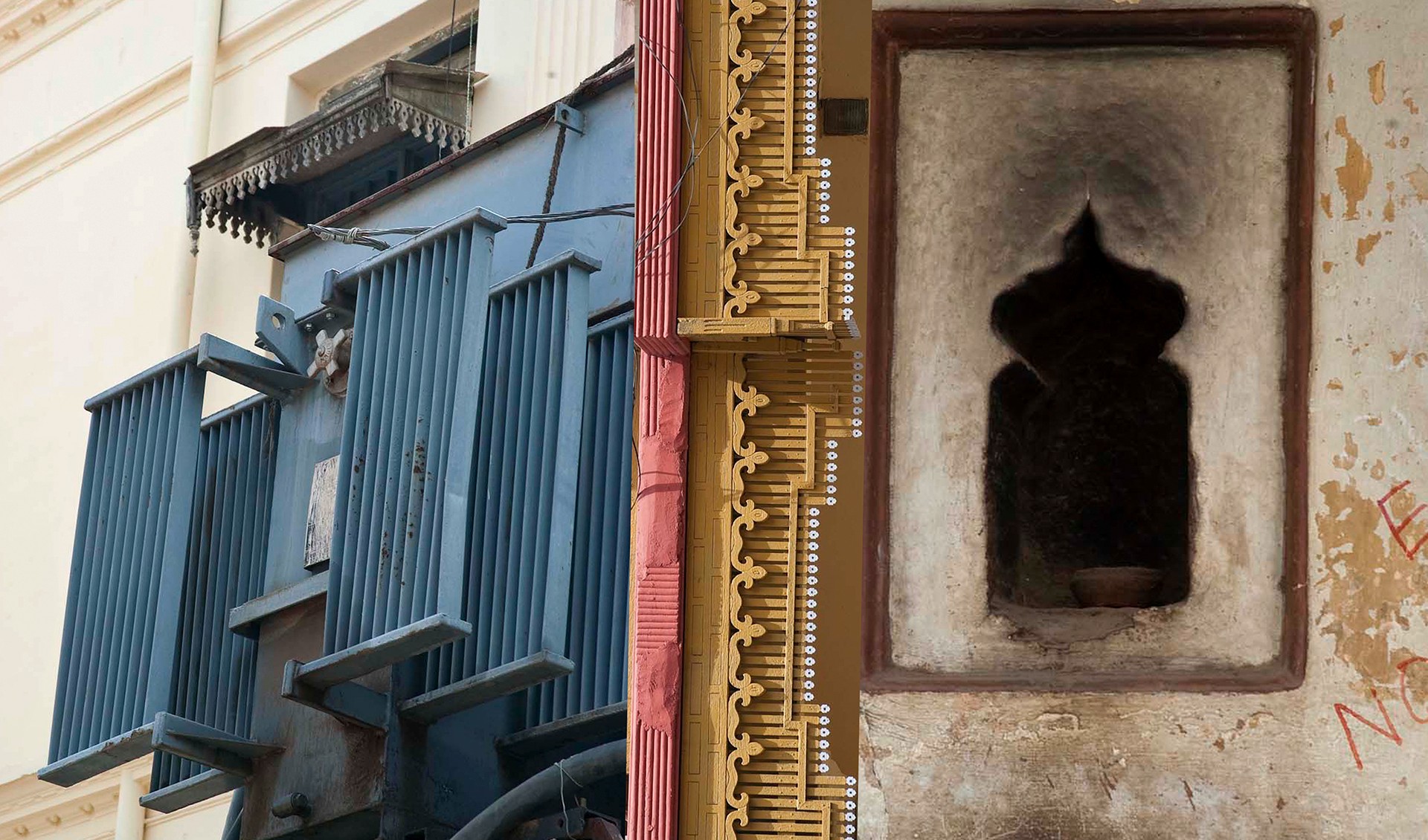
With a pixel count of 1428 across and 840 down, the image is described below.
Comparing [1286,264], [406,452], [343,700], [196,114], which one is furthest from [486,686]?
[196,114]

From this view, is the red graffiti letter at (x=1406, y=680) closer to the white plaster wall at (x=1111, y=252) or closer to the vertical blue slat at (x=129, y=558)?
the white plaster wall at (x=1111, y=252)

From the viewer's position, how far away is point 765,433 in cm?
645

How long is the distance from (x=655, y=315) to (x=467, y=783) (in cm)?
273

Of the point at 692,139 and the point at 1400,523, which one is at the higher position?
the point at 692,139

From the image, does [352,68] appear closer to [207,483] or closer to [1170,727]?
[207,483]

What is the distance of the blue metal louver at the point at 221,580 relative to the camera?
9.27 metres

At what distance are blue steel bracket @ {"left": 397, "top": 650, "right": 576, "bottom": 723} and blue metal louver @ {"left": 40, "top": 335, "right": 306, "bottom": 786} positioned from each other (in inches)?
33.3

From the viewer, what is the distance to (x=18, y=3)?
13.9m

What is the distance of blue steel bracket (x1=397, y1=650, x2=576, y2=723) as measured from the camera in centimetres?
806

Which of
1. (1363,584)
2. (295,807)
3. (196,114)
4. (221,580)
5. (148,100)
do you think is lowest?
(295,807)

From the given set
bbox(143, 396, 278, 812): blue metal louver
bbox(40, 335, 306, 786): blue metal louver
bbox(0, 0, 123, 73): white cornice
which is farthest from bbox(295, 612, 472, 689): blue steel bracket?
bbox(0, 0, 123, 73): white cornice

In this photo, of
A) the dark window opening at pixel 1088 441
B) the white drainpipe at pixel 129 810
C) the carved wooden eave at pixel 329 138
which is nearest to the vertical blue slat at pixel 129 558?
the carved wooden eave at pixel 329 138

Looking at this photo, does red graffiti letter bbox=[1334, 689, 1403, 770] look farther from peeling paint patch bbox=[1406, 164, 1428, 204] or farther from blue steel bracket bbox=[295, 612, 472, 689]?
blue steel bracket bbox=[295, 612, 472, 689]

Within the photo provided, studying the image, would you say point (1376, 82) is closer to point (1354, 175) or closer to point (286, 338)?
point (1354, 175)
